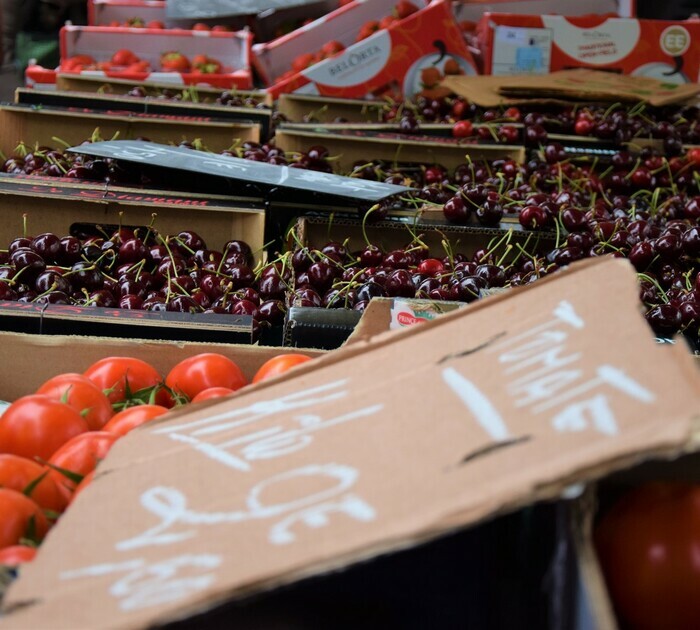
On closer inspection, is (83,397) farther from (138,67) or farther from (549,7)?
(549,7)

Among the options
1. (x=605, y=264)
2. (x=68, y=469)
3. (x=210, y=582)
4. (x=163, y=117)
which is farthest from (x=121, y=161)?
(x=210, y=582)

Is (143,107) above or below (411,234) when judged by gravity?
above

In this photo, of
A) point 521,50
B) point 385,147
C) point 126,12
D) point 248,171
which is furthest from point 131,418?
point 126,12

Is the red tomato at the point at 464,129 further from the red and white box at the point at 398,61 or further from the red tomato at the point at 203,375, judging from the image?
the red tomato at the point at 203,375

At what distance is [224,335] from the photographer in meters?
1.58

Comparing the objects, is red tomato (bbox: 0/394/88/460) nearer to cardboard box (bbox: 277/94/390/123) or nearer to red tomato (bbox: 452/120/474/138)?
red tomato (bbox: 452/120/474/138)

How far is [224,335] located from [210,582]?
0.99m

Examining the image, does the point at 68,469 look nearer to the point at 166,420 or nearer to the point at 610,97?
the point at 166,420

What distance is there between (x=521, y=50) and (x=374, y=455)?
12.4ft

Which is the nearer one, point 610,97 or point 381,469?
point 381,469

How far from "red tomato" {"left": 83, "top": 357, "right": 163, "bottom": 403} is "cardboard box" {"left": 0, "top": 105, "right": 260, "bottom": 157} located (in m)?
1.90

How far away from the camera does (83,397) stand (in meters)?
1.21

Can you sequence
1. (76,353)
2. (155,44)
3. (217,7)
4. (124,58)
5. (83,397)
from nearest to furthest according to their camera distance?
(83,397), (76,353), (124,58), (155,44), (217,7)

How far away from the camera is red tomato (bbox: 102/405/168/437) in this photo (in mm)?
1112
